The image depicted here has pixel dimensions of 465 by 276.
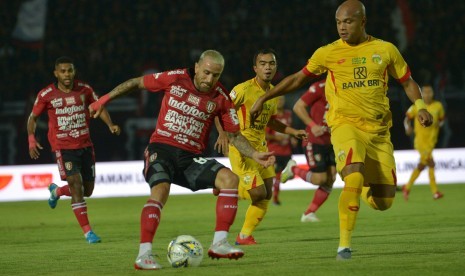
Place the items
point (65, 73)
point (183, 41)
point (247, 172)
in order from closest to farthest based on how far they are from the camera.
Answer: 1. point (247, 172)
2. point (65, 73)
3. point (183, 41)

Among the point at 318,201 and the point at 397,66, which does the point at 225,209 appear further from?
the point at 318,201

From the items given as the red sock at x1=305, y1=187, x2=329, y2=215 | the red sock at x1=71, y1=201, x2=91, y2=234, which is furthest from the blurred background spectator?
the red sock at x1=71, y1=201, x2=91, y2=234

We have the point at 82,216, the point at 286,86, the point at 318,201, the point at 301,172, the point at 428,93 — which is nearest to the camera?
the point at 286,86

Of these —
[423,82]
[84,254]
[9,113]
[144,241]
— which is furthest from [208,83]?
[423,82]

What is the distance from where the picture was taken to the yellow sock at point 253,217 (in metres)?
11.2

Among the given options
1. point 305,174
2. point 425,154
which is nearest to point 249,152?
point 305,174

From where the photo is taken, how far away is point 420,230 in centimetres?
1201

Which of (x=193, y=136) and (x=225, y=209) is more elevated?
A: (x=193, y=136)

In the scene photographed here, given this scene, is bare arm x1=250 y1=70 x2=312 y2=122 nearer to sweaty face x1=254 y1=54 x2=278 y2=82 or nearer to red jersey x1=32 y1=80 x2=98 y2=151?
sweaty face x1=254 y1=54 x2=278 y2=82

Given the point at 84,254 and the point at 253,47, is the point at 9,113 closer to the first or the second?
the point at 253,47

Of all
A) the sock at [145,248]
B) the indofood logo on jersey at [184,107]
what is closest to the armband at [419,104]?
the indofood logo on jersey at [184,107]

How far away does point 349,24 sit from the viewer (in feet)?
28.9

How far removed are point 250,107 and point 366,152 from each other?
106 inches

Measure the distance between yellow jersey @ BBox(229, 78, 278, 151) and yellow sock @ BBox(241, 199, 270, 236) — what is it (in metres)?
0.72
